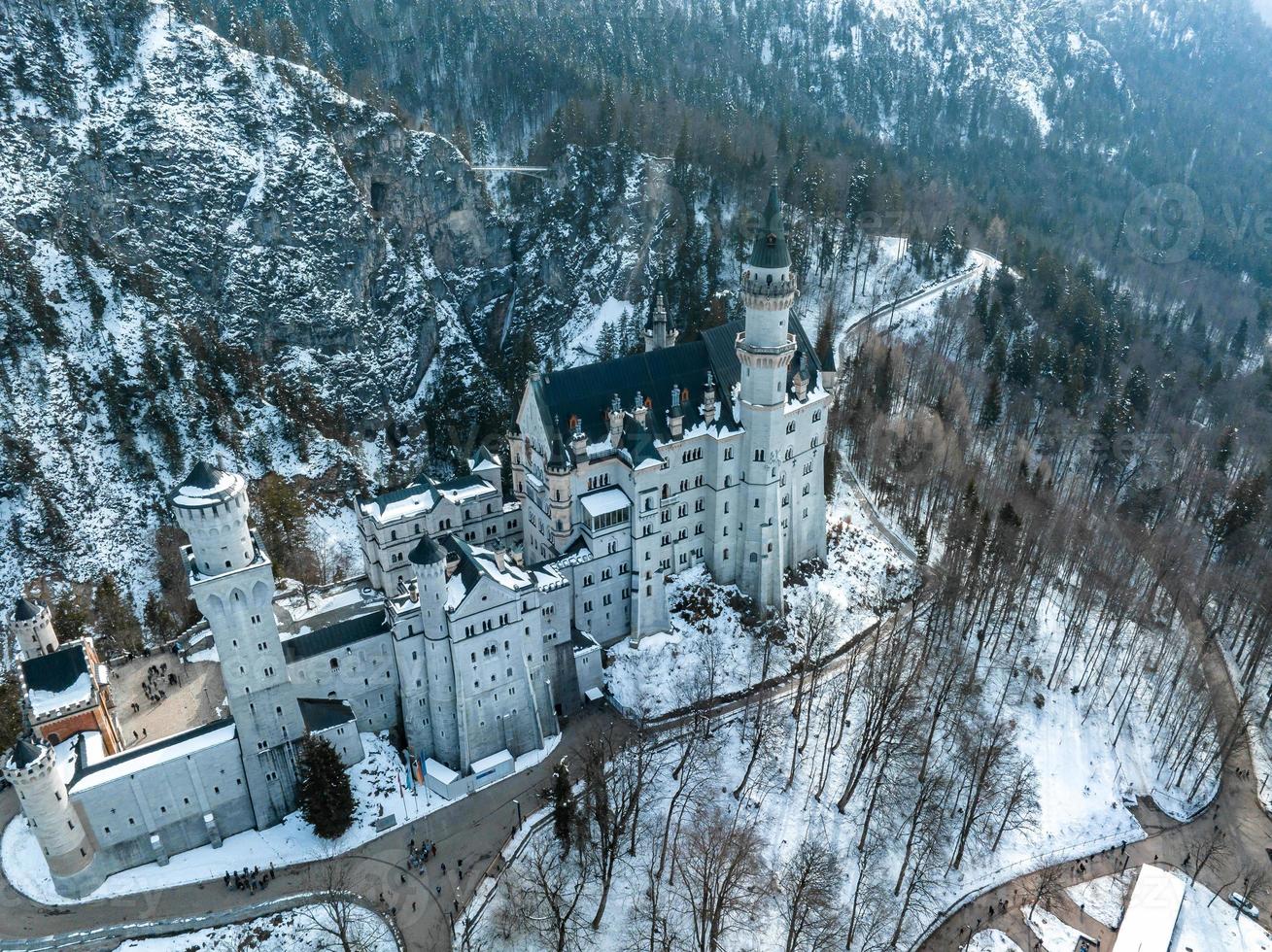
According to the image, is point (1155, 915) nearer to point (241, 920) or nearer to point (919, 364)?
point (241, 920)

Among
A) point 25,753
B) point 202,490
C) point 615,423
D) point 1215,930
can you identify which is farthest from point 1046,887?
point 25,753

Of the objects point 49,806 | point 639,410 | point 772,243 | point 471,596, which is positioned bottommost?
point 49,806

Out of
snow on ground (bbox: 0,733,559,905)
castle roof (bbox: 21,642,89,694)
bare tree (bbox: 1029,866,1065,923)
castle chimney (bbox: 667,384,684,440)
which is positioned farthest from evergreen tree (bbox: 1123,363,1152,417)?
castle roof (bbox: 21,642,89,694)

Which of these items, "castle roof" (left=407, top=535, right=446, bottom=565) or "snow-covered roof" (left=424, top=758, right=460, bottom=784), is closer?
"castle roof" (left=407, top=535, right=446, bottom=565)

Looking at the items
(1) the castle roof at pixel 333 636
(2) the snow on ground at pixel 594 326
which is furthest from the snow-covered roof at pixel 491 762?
(2) the snow on ground at pixel 594 326

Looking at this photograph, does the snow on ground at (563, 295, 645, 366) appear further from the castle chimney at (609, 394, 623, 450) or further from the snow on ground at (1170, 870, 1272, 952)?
the snow on ground at (1170, 870, 1272, 952)

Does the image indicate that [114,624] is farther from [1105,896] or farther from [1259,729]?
[1259,729]

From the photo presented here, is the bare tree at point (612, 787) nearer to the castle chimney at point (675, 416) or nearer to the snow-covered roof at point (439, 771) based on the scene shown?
the snow-covered roof at point (439, 771)
